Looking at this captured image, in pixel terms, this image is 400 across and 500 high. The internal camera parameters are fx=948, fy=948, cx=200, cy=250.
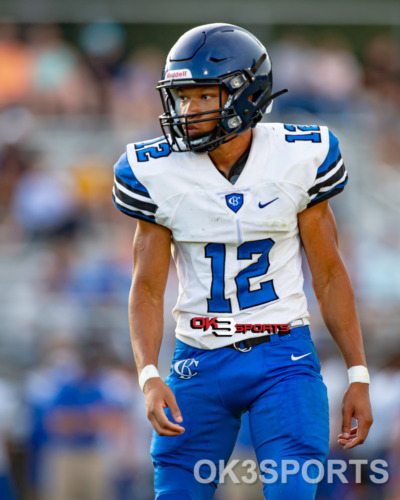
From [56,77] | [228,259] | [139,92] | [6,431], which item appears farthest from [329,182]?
[56,77]

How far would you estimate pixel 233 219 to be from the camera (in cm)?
339

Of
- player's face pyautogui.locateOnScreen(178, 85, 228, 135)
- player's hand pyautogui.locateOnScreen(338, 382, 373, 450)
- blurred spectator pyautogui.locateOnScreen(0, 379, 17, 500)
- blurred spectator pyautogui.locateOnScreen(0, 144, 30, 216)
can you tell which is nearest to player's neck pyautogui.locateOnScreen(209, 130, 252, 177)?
player's face pyautogui.locateOnScreen(178, 85, 228, 135)

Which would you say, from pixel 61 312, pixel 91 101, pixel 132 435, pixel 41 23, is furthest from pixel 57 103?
pixel 132 435

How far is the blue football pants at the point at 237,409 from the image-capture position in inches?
128

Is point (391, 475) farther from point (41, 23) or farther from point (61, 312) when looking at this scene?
point (41, 23)

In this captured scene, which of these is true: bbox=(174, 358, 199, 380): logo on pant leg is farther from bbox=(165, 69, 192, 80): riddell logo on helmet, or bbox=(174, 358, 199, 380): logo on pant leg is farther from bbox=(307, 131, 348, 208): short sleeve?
bbox=(165, 69, 192, 80): riddell logo on helmet

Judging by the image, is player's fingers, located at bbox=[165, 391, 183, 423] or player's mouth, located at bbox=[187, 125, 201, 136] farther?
player's mouth, located at bbox=[187, 125, 201, 136]

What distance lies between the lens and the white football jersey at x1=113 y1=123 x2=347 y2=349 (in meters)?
3.41

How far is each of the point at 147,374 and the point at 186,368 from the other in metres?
0.18

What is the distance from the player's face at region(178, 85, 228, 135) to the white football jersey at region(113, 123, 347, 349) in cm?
12

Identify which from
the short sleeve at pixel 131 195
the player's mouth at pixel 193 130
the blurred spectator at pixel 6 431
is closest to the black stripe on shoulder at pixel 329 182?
the player's mouth at pixel 193 130

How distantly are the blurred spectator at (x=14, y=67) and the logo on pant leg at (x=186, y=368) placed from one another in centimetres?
730

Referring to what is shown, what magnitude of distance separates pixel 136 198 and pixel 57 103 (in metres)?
6.96

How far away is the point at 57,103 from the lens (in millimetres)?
10148
